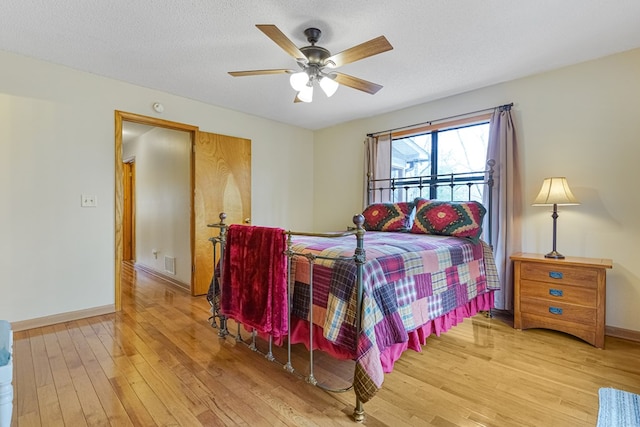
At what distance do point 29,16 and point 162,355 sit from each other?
8.41 ft

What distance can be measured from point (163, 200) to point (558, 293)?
490cm

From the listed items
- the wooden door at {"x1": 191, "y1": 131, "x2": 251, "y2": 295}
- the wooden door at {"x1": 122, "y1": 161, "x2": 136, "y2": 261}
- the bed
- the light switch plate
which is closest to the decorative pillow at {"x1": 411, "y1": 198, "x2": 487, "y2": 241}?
the bed

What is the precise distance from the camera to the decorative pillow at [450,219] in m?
2.70

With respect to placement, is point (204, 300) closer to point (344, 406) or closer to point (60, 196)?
point (60, 196)

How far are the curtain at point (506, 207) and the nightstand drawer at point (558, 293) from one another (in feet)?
1.08

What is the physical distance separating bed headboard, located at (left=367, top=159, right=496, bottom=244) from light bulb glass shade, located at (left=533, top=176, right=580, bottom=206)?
51cm

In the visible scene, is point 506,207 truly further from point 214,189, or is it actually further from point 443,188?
point 214,189

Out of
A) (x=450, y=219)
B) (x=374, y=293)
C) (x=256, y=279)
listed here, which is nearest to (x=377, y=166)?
(x=450, y=219)

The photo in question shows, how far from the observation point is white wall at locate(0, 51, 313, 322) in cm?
257

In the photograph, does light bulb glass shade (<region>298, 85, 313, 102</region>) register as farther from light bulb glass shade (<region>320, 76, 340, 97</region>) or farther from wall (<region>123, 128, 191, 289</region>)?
wall (<region>123, 128, 191, 289</region>)

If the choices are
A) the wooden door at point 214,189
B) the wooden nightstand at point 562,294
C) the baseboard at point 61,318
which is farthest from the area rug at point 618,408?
the baseboard at point 61,318

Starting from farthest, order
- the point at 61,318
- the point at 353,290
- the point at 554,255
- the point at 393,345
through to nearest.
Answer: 1. the point at 61,318
2. the point at 554,255
3. the point at 393,345
4. the point at 353,290

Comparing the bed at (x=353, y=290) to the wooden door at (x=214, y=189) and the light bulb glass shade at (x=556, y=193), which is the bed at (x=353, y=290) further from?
the wooden door at (x=214, y=189)

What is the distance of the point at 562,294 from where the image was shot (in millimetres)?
2443
